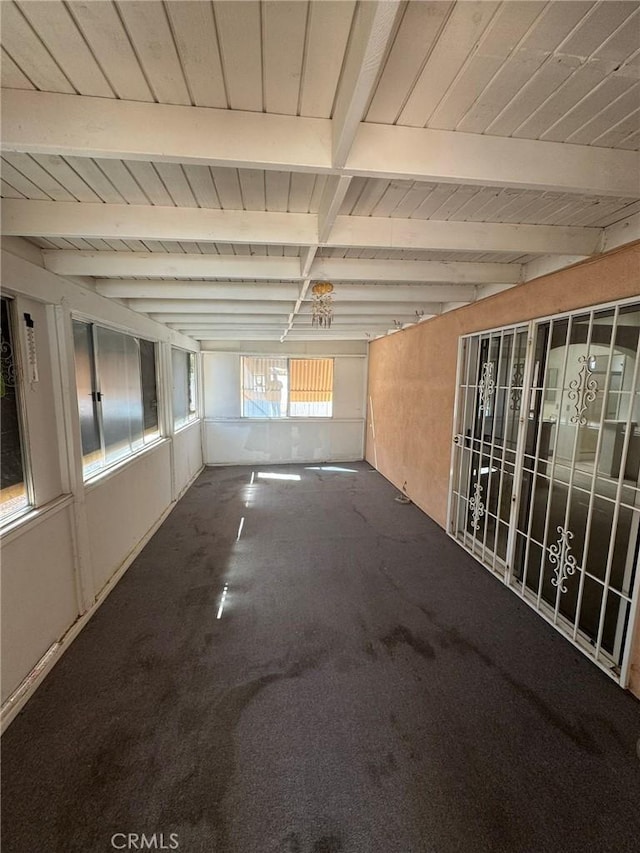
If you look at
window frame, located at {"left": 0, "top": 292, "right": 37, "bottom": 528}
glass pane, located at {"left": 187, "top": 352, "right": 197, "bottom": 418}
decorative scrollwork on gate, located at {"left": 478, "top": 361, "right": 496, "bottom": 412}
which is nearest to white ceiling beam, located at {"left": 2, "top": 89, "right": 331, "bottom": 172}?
window frame, located at {"left": 0, "top": 292, "right": 37, "bottom": 528}

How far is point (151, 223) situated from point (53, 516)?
1844 mm

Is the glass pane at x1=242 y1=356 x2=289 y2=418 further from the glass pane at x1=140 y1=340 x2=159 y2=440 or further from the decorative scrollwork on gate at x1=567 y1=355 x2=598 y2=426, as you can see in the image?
the decorative scrollwork on gate at x1=567 y1=355 x2=598 y2=426

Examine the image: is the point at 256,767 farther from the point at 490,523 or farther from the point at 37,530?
the point at 490,523

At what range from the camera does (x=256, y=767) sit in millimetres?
1500

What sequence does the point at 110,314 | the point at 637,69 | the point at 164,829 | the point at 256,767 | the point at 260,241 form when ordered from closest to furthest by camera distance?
the point at 637,69
the point at 164,829
the point at 256,767
the point at 260,241
the point at 110,314

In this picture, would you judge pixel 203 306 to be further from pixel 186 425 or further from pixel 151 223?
pixel 186 425

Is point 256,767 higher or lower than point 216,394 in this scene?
lower

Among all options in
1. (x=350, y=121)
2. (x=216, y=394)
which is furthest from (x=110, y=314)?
(x=216, y=394)

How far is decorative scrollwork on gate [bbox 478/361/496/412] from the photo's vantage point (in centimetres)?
318

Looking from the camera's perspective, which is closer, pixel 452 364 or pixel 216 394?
pixel 452 364

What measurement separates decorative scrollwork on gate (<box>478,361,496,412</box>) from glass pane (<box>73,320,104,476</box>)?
3443 mm

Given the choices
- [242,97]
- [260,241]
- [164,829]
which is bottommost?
[164,829]

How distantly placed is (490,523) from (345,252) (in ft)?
9.04

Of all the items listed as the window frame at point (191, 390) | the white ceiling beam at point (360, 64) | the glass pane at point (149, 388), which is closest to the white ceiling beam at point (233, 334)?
the window frame at point (191, 390)
